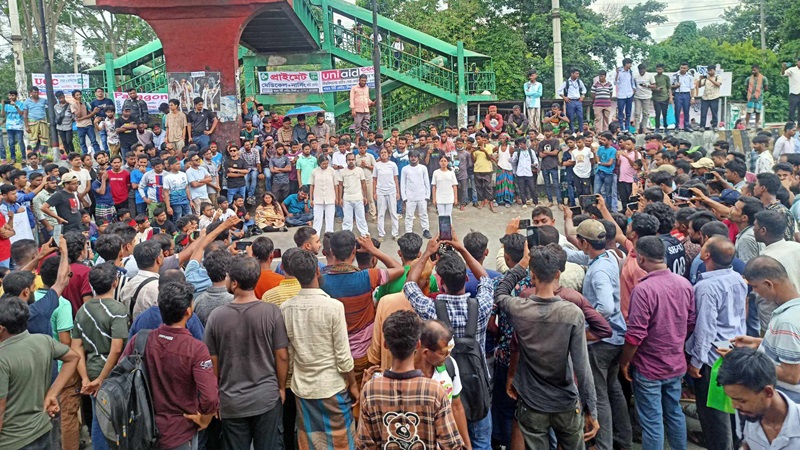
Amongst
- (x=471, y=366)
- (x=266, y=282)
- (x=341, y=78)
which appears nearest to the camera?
(x=471, y=366)

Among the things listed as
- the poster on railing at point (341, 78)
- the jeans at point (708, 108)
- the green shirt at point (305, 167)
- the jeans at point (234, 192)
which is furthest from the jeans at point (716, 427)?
the poster on railing at point (341, 78)

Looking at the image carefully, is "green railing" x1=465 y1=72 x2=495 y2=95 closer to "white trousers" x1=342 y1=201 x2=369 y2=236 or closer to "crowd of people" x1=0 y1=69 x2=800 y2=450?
"white trousers" x1=342 y1=201 x2=369 y2=236

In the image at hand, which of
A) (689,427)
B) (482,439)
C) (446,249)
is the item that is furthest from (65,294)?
(689,427)

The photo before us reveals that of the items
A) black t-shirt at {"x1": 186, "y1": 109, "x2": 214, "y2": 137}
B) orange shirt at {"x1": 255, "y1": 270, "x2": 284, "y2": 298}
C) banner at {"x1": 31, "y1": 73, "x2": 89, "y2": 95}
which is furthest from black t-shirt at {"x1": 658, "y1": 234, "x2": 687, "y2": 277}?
banner at {"x1": 31, "y1": 73, "x2": 89, "y2": 95}

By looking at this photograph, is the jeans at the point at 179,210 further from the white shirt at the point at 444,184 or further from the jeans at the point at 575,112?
the jeans at the point at 575,112

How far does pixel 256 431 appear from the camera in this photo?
4418mm

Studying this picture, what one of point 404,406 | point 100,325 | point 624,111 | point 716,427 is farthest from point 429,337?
point 624,111

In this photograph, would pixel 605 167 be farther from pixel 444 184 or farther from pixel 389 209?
pixel 389 209

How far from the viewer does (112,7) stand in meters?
14.5

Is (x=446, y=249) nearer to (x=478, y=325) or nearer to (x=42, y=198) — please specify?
(x=478, y=325)

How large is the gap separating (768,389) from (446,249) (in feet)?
7.44

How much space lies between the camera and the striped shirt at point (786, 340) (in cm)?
335

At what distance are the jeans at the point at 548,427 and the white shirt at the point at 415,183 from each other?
8.89m

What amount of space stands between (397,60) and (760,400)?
1819cm
